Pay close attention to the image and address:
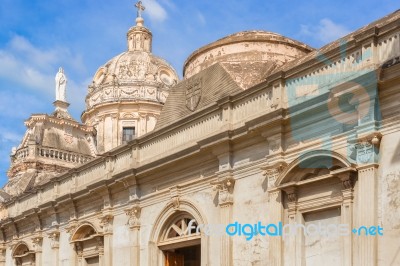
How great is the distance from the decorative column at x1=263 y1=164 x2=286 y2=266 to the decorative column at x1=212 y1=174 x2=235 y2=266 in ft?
4.74

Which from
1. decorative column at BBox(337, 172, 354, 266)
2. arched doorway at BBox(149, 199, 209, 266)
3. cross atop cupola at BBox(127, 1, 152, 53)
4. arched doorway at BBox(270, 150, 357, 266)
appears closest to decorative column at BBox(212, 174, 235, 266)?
arched doorway at BBox(149, 199, 209, 266)

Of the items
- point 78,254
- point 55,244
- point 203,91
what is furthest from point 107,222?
point 203,91

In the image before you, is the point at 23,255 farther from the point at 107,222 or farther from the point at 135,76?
the point at 135,76

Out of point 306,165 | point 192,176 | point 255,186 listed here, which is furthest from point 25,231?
point 306,165

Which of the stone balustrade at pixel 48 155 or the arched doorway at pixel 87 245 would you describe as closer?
the arched doorway at pixel 87 245

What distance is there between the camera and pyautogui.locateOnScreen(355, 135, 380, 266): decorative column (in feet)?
39.3

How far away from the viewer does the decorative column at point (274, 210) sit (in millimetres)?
14195

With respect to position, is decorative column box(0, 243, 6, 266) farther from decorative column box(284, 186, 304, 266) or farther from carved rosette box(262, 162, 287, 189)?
decorative column box(284, 186, 304, 266)

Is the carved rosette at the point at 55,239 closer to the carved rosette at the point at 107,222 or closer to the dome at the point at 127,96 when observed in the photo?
the carved rosette at the point at 107,222

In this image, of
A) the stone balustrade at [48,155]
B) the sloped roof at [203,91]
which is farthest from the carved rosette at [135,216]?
the stone balustrade at [48,155]

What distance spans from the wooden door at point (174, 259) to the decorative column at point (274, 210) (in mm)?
4858

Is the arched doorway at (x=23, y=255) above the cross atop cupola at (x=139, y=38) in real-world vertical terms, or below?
below

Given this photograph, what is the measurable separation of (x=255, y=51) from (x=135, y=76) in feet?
70.1

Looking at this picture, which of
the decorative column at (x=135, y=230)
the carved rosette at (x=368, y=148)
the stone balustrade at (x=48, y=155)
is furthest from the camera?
the stone balustrade at (x=48, y=155)
